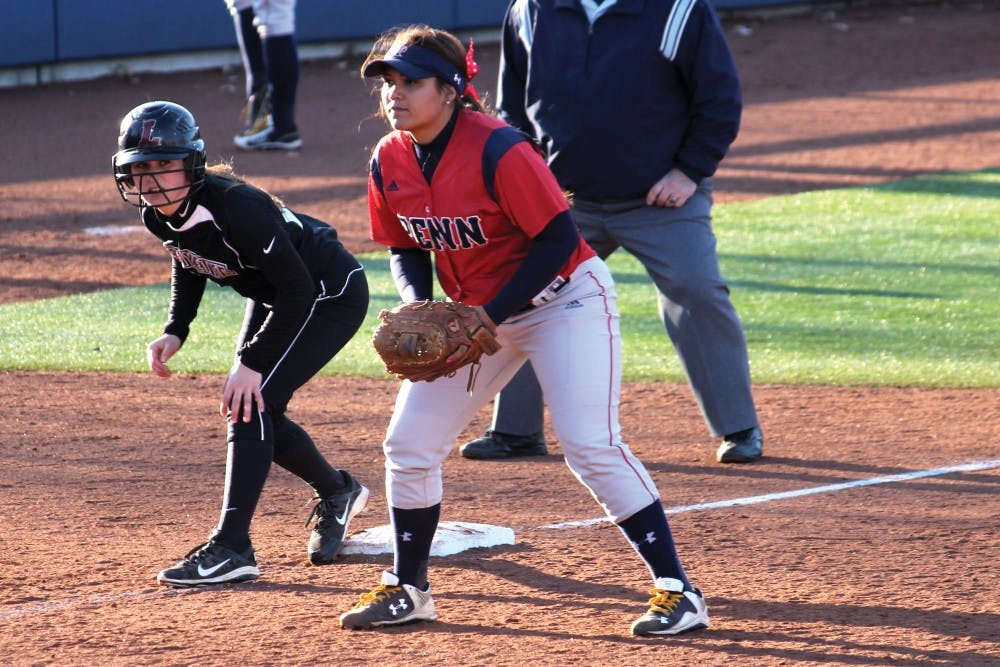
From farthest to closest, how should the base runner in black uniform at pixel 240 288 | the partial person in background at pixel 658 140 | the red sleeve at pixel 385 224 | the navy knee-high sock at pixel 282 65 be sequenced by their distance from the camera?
1. the navy knee-high sock at pixel 282 65
2. the partial person in background at pixel 658 140
3. the base runner in black uniform at pixel 240 288
4. the red sleeve at pixel 385 224

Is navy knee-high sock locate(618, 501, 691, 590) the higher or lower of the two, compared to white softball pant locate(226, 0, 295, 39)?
lower

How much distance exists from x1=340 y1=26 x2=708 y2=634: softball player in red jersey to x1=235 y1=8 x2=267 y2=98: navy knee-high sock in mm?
8156

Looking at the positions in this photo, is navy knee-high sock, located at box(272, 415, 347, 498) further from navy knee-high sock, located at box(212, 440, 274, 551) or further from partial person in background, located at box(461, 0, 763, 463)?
partial person in background, located at box(461, 0, 763, 463)

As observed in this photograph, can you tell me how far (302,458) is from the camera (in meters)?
4.44

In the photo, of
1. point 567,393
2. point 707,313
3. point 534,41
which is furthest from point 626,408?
point 567,393

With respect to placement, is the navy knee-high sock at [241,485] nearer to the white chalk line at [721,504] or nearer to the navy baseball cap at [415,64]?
the white chalk line at [721,504]

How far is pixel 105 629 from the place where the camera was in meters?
3.80

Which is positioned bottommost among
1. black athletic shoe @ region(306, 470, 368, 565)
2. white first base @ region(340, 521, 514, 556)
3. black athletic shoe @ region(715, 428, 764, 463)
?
black athletic shoe @ region(715, 428, 764, 463)

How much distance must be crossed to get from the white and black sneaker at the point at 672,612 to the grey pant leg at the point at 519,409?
73.6 inches

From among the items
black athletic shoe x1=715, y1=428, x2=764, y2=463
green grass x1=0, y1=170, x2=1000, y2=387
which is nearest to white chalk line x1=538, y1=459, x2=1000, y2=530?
black athletic shoe x1=715, y1=428, x2=764, y2=463

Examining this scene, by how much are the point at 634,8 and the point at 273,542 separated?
Answer: 2.33 metres

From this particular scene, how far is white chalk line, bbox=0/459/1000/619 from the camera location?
3.97m

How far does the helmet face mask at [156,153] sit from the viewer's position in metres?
3.93

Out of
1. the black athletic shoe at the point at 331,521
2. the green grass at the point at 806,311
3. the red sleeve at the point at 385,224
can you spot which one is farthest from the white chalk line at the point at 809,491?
the green grass at the point at 806,311
